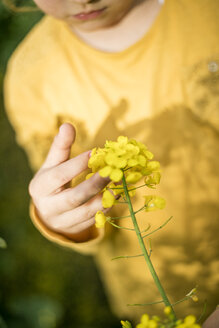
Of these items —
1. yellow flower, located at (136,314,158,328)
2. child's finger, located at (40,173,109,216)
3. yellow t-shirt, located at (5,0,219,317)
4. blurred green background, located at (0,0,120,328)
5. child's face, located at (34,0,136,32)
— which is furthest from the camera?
blurred green background, located at (0,0,120,328)

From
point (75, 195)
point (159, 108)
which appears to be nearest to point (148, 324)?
point (75, 195)

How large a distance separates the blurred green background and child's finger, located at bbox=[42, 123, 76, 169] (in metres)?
0.76

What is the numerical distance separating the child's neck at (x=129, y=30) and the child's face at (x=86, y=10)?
55mm

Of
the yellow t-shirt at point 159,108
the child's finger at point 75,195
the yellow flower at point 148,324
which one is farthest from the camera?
the yellow t-shirt at point 159,108

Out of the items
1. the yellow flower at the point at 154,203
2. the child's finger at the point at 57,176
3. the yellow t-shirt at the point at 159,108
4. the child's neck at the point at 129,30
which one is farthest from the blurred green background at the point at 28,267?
the yellow flower at the point at 154,203

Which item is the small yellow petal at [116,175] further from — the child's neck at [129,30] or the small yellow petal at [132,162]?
the child's neck at [129,30]

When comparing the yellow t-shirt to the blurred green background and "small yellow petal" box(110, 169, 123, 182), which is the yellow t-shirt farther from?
the blurred green background

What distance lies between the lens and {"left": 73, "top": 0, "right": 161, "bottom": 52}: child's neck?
2.51ft

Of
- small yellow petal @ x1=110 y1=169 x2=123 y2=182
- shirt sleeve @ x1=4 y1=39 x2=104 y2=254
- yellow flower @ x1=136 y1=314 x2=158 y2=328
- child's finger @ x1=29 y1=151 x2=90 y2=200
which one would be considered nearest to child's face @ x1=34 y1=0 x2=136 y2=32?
shirt sleeve @ x1=4 y1=39 x2=104 y2=254

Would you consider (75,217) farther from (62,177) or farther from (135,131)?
(135,131)

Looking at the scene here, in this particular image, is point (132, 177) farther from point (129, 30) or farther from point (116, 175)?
point (129, 30)

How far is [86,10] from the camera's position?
64 cm

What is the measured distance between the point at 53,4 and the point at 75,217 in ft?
1.25

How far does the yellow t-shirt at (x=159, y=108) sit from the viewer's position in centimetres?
74
